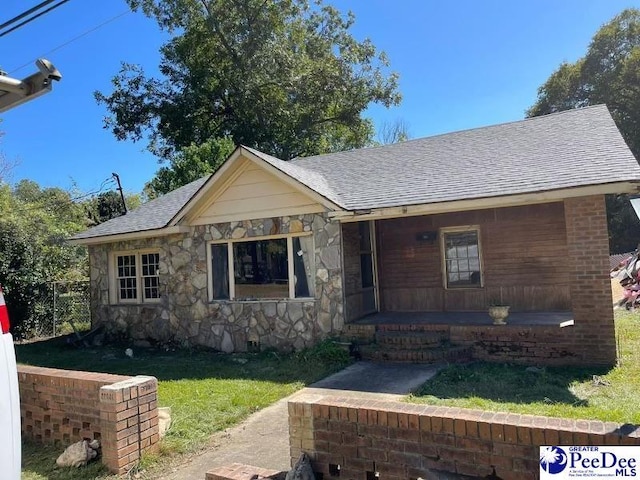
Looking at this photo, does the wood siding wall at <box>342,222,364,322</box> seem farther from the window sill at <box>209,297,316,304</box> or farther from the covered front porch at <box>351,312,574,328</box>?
the window sill at <box>209,297,316,304</box>

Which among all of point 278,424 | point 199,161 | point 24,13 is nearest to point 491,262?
point 278,424

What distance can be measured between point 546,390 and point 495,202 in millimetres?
3106

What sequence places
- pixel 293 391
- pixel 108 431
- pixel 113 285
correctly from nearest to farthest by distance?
pixel 108 431 < pixel 293 391 < pixel 113 285

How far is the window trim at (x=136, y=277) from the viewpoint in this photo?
11881 millimetres

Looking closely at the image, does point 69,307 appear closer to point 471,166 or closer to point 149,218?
point 149,218

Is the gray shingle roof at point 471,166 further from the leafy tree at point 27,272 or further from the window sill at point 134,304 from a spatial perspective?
the leafy tree at point 27,272

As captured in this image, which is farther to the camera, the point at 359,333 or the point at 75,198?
the point at 75,198

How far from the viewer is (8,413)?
7.40 feet

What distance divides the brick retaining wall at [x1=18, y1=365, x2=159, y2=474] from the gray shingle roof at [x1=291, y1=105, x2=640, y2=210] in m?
5.46

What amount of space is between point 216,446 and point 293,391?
2037 mm

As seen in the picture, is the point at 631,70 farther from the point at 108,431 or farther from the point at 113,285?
the point at 108,431

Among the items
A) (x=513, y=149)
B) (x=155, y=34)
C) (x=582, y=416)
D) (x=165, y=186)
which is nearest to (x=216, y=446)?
(x=582, y=416)

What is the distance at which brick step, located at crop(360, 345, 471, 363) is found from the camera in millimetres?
7840

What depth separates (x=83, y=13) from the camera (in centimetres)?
802
